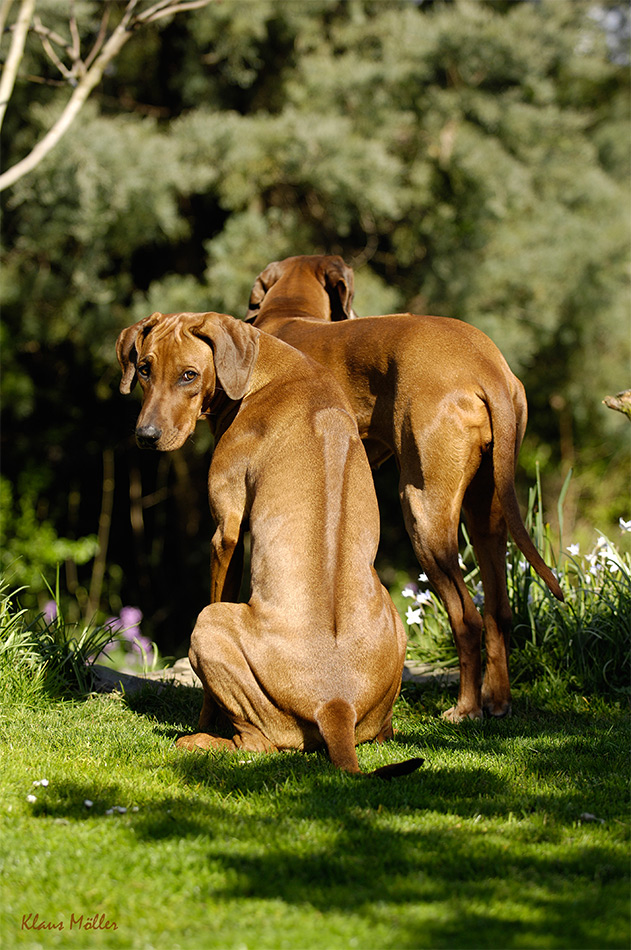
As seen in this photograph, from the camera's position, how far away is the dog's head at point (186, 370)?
4457mm

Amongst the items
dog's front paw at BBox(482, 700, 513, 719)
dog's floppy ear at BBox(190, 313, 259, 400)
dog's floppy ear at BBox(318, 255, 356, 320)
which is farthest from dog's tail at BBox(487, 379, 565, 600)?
dog's floppy ear at BBox(318, 255, 356, 320)

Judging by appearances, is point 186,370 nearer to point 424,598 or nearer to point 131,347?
point 131,347

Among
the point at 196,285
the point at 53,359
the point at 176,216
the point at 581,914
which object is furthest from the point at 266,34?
the point at 581,914

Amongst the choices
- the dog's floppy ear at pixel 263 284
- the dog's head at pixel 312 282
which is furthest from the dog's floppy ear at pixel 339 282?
the dog's floppy ear at pixel 263 284

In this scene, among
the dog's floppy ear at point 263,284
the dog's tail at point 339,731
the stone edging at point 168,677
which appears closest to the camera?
the dog's tail at point 339,731

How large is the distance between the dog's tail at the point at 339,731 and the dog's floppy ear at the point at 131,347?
6.57 ft

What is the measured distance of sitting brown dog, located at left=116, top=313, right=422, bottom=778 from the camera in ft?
12.5

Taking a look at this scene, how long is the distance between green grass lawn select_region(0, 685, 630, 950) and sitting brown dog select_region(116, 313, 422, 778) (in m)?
0.21

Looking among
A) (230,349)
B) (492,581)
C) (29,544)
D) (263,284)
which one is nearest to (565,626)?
(492,581)

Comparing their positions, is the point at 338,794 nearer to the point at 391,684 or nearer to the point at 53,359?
the point at 391,684

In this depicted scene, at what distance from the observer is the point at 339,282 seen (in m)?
6.11

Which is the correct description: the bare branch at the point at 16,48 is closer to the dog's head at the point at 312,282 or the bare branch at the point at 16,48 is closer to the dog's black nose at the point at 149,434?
the dog's head at the point at 312,282

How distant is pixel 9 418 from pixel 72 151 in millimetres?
4470

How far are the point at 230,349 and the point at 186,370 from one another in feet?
0.79
